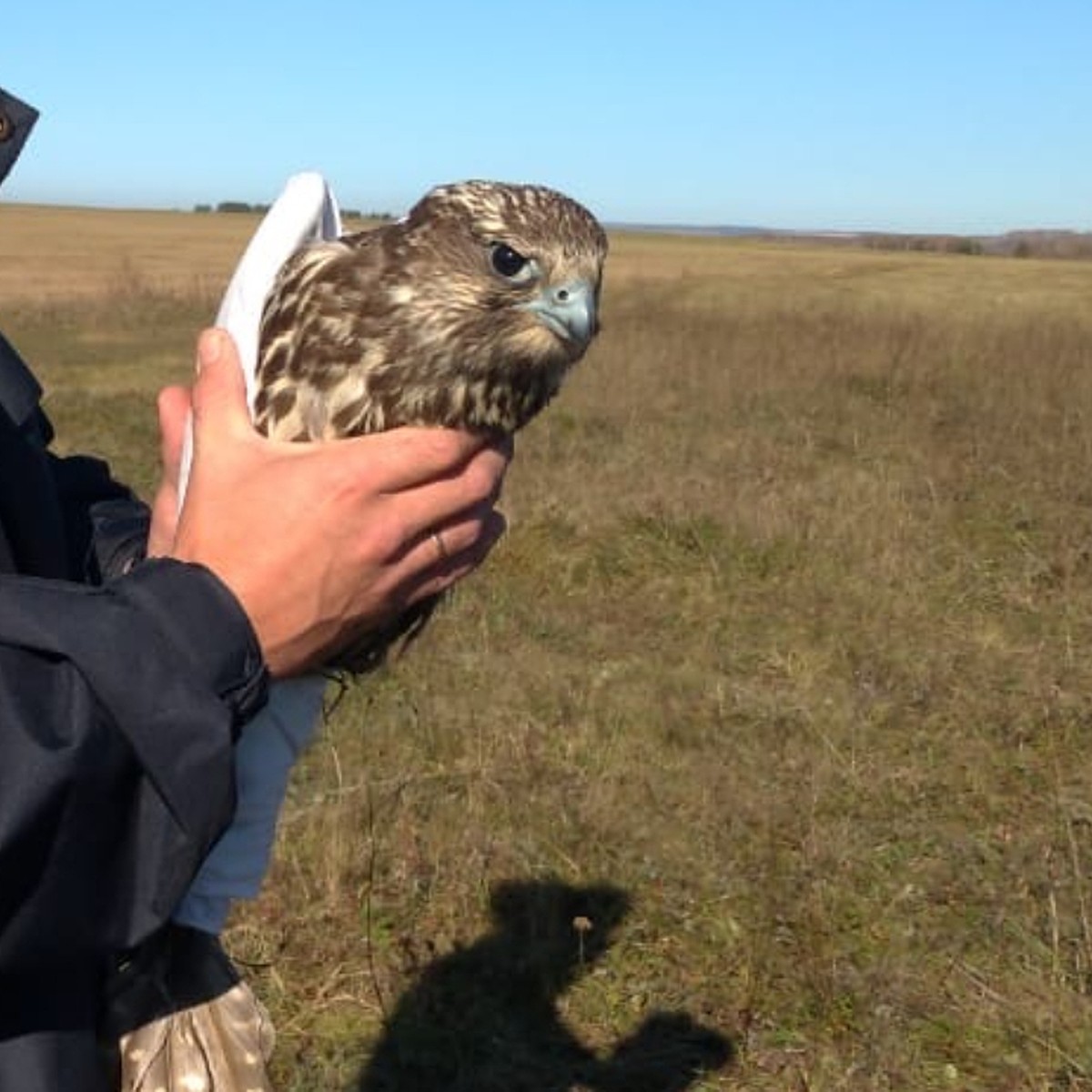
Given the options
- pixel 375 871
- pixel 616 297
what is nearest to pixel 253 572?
pixel 375 871

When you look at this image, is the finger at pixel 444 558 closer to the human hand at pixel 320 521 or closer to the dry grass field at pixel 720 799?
the human hand at pixel 320 521

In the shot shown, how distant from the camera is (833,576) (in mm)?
8219

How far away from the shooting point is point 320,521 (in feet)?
4.96

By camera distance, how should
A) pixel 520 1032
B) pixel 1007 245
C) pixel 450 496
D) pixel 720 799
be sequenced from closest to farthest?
1. pixel 450 496
2. pixel 520 1032
3. pixel 720 799
4. pixel 1007 245

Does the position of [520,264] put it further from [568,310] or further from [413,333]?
[413,333]

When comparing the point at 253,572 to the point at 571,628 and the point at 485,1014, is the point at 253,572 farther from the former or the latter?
the point at 571,628

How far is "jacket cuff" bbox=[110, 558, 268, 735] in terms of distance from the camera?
4.36 ft

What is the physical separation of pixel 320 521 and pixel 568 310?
41.6 inches

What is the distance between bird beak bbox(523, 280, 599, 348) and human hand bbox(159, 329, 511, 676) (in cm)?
72

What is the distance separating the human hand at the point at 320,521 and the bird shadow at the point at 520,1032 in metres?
2.59

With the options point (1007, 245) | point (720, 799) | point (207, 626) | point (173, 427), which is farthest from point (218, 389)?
point (1007, 245)

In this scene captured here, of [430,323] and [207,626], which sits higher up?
[430,323]

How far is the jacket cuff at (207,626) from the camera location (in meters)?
1.33

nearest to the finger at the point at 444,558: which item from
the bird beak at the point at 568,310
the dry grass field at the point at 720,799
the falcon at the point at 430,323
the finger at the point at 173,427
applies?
the falcon at the point at 430,323
